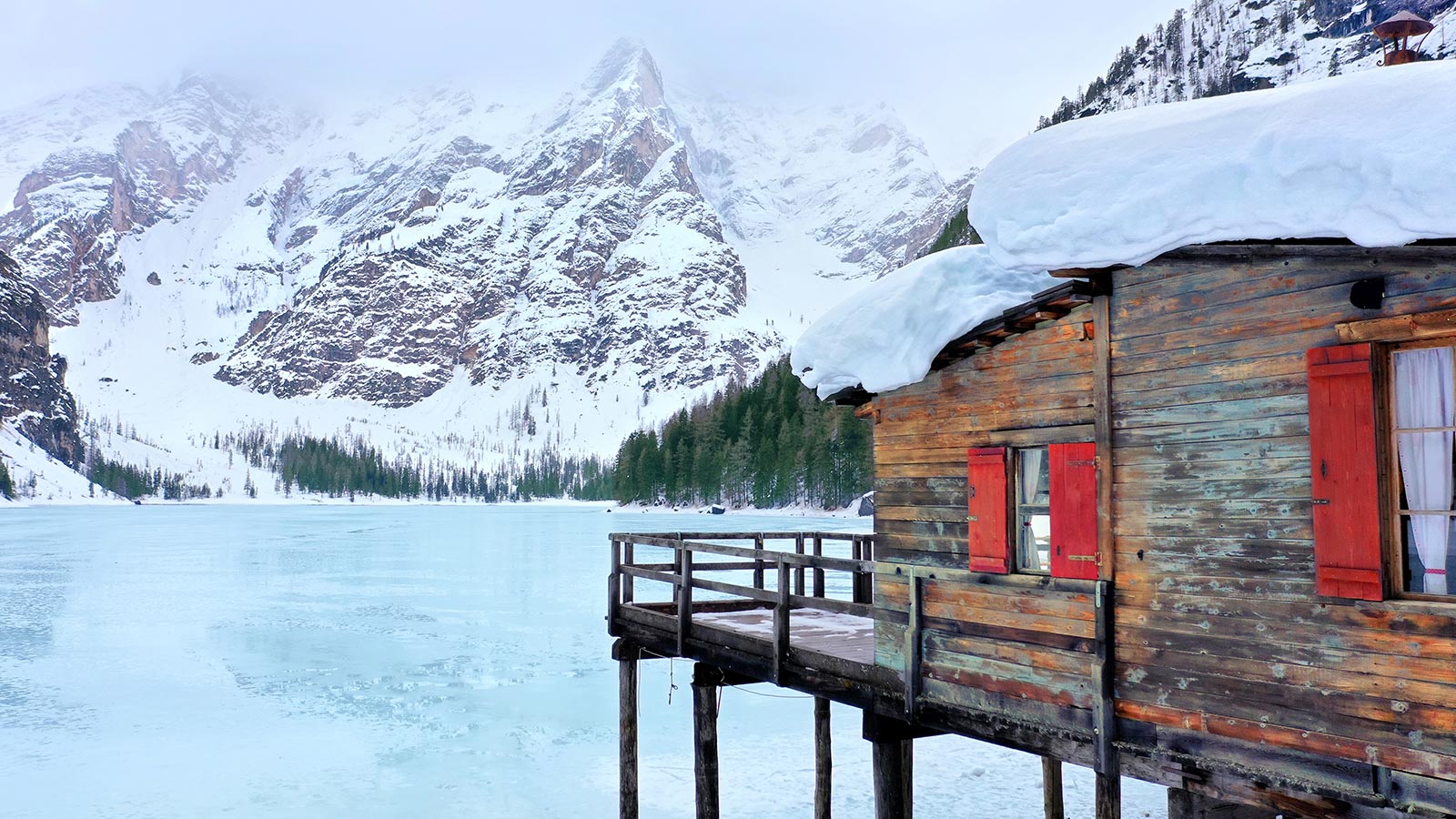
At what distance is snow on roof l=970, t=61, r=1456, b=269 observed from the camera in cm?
666

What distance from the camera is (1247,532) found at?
7965mm

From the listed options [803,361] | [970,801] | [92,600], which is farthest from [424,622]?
[803,361]

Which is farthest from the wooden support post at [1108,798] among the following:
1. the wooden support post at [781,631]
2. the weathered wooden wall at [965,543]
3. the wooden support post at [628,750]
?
the wooden support post at [628,750]

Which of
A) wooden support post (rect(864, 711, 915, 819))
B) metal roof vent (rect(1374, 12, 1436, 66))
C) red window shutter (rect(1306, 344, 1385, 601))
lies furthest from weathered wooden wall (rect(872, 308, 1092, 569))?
metal roof vent (rect(1374, 12, 1436, 66))

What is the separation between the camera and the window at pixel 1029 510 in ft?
30.0

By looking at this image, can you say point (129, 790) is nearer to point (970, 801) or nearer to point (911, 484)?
point (970, 801)

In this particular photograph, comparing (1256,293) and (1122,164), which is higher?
(1122,164)

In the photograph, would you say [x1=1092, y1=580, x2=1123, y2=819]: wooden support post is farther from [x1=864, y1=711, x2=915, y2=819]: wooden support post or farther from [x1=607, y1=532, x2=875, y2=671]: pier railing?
[x1=607, y1=532, x2=875, y2=671]: pier railing

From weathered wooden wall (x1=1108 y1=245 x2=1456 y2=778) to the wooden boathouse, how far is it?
0.05 feet

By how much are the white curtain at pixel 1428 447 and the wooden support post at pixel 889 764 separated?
5.29m

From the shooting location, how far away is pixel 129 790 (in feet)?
60.8

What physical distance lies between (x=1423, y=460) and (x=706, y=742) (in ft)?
30.9

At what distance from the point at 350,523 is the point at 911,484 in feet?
404

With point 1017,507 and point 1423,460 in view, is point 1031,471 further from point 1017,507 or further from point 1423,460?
point 1423,460
